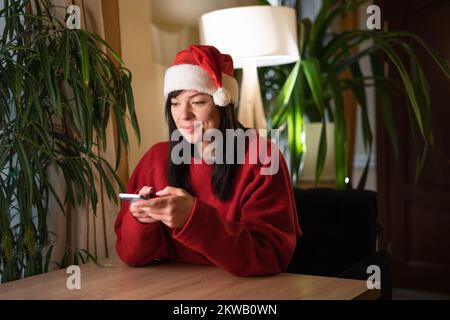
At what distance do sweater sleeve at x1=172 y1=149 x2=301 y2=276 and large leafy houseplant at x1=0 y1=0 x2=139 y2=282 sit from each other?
0.49 metres

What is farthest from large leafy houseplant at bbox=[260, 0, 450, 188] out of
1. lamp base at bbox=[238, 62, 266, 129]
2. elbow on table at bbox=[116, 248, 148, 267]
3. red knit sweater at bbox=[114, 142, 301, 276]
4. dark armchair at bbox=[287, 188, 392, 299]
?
elbow on table at bbox=[116, 248, 148, 267]

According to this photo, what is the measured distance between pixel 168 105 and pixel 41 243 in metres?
0.60

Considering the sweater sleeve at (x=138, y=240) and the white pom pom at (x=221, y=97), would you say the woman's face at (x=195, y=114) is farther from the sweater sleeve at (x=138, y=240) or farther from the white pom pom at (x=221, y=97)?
the sweater sleeve at (x=138, y=240)

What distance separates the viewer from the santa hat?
151cm

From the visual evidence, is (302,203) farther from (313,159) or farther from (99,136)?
(313,159)

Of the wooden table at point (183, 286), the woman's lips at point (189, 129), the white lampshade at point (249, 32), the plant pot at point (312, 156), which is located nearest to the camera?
the wooden table at point (183, 286)

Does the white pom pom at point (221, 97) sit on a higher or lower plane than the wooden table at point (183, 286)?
higher

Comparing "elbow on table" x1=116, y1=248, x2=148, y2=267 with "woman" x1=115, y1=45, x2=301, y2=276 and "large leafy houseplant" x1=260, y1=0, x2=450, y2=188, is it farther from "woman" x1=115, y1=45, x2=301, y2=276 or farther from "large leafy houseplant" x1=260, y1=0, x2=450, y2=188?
"large leafy houseplant" x1=260, y1=0, x2=450, y2=188

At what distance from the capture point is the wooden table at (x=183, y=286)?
1.29m

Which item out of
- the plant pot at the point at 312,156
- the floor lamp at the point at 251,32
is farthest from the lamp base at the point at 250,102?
the plant pot at the point at 312,156

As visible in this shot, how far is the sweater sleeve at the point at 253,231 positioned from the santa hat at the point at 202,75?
0.69ft

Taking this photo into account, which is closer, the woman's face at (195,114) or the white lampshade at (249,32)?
the woman's face at (195,114)

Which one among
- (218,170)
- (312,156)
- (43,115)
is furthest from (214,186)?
(312,156)

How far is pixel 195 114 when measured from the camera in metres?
1.52
